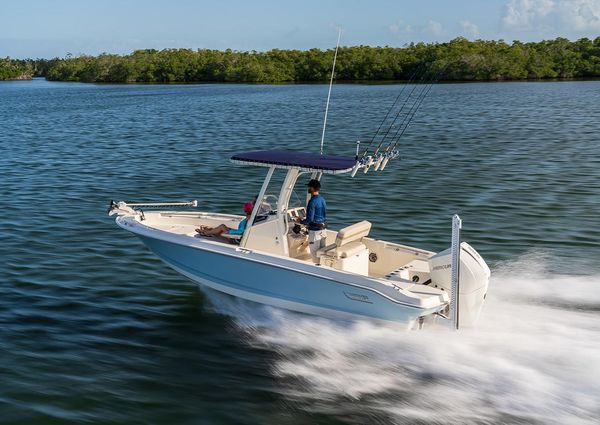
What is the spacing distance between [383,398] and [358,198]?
9.87 meters

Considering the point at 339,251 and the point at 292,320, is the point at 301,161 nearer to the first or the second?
the point at 339,251

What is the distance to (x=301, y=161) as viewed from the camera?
9102 mm

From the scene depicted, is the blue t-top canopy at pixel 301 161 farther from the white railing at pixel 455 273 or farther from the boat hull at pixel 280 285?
the white railing at pixel 455 273

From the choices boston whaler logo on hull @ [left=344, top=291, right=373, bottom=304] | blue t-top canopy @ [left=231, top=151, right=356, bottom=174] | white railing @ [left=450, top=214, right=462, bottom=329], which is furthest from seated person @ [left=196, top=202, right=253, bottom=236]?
white railing @ [left=450, top=214, right=462, bottom=329]

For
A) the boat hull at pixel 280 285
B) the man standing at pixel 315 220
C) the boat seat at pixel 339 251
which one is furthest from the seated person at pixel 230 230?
the boat seat at pixel 339 251

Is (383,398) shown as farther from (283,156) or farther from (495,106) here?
(495,106)

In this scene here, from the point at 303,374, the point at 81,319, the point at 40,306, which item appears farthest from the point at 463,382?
the point at 40,306

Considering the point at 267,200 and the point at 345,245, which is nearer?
the point at 345,245

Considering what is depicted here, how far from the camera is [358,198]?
1681 centimetres

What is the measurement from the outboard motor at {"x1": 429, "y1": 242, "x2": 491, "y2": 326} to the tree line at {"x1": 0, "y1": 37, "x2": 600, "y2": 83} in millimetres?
73757

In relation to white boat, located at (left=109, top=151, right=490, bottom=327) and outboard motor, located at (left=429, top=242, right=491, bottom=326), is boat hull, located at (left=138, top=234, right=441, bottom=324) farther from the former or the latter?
outboard motor, located at (left=429, top=242, right=491, bottom=326)

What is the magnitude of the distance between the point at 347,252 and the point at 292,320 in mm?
1163

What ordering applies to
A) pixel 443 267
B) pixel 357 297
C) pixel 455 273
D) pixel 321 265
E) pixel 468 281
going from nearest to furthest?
pixel 455 273, pixel 468 281, pixel 357 297, pixel 443 267, pixel 321 265

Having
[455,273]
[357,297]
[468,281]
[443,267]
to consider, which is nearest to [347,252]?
[357,297]
